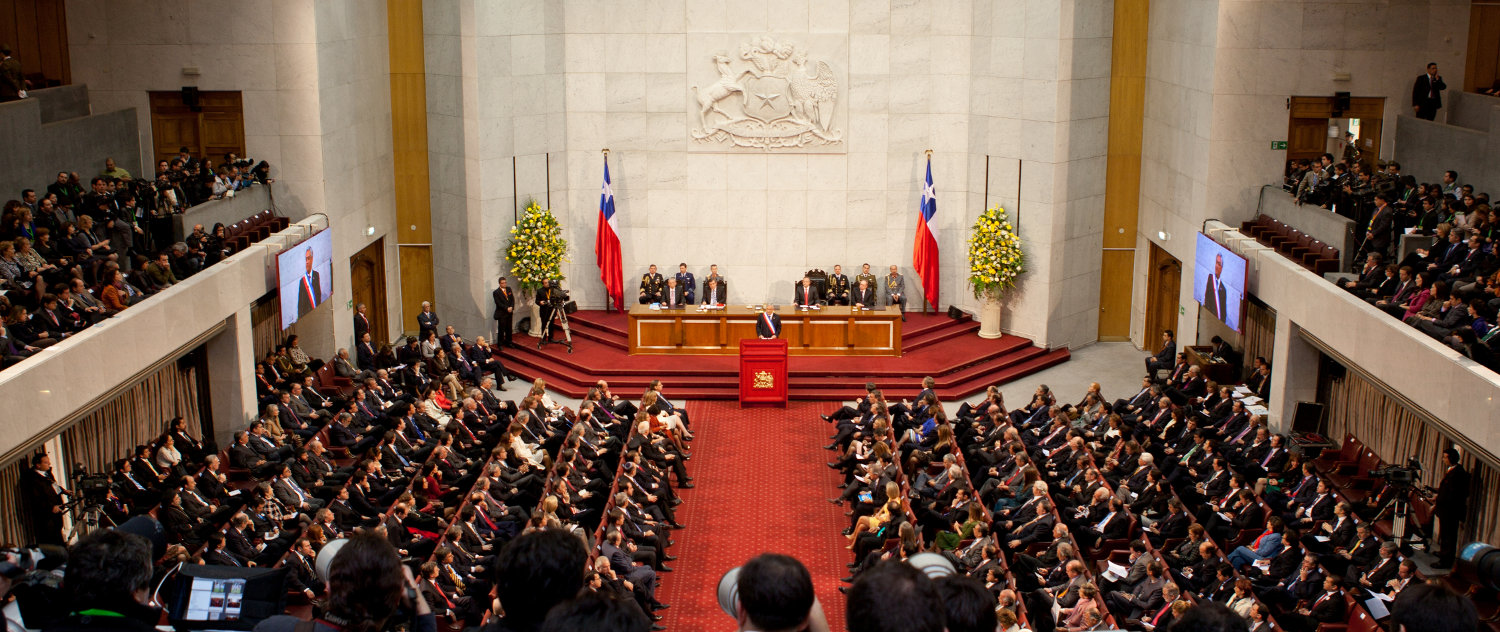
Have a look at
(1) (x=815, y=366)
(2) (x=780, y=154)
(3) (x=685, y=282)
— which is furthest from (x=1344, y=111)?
(3) (x=685, y=282)

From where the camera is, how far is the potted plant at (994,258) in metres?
23.9

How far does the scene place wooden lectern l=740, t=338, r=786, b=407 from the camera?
2128 centimetres

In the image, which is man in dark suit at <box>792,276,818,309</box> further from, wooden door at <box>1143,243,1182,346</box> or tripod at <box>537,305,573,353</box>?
wooden door at <box>1143,243,1182,346</box>

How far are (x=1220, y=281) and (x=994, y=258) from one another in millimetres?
4675

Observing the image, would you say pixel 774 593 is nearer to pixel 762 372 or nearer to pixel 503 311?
pixel 762 372

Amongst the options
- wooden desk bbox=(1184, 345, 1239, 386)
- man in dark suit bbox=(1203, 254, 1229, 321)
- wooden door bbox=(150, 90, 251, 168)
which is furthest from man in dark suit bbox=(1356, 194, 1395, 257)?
wooden door bbox=(150, 90, 251, 168)

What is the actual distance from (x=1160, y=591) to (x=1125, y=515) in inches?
69.1

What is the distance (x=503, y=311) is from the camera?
23656 mm

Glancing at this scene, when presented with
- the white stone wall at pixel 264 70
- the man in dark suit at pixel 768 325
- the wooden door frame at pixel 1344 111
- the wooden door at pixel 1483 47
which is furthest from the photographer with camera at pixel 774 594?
the wooden door at pixel 1483 47

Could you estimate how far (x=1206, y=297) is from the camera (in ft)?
67.8

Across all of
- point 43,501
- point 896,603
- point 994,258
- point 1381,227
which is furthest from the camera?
point 994,258

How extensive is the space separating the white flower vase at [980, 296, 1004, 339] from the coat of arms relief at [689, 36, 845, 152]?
381cm

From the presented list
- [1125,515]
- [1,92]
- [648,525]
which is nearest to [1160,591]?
[1125,515]

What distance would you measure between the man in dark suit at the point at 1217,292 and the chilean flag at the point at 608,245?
32.9 ft
